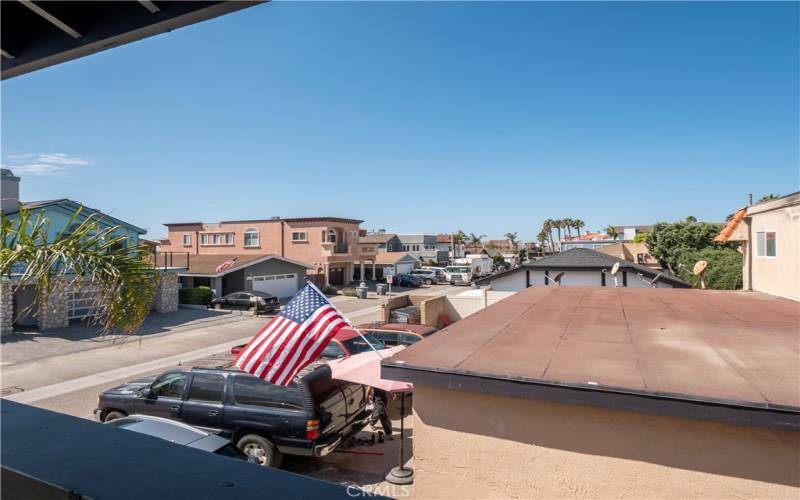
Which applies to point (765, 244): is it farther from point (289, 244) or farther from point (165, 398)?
point (289, 244)

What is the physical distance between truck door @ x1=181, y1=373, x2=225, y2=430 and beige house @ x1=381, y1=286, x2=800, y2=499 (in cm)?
483

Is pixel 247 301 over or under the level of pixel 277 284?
under

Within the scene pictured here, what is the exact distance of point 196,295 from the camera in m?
29.4

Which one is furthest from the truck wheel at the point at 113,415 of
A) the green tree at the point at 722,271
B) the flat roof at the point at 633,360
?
the green tree at the point at 722,271

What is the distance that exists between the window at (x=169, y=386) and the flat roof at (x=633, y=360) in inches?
220

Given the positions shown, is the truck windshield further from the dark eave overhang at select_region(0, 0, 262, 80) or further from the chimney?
the chimney

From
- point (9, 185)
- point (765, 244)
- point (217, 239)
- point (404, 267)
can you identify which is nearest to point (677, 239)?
point (404, 267)

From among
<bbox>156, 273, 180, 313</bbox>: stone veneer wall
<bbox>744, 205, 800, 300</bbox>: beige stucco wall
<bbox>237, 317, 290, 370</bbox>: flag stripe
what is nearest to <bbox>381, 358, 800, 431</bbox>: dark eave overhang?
<bbox>237, 317, 290, 370</bbox>: flag stripe

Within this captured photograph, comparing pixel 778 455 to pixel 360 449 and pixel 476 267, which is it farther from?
pixel 476 267

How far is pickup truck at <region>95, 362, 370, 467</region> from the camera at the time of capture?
763 cm

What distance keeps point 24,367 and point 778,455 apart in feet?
64.3

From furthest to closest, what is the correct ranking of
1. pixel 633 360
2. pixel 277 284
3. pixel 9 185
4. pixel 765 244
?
1. pixel 277 284
2. pixel 9 185
3. pixel 765 244
4. pixel 633 360

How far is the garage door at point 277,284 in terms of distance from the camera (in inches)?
1307

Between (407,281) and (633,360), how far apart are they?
1614 inches
